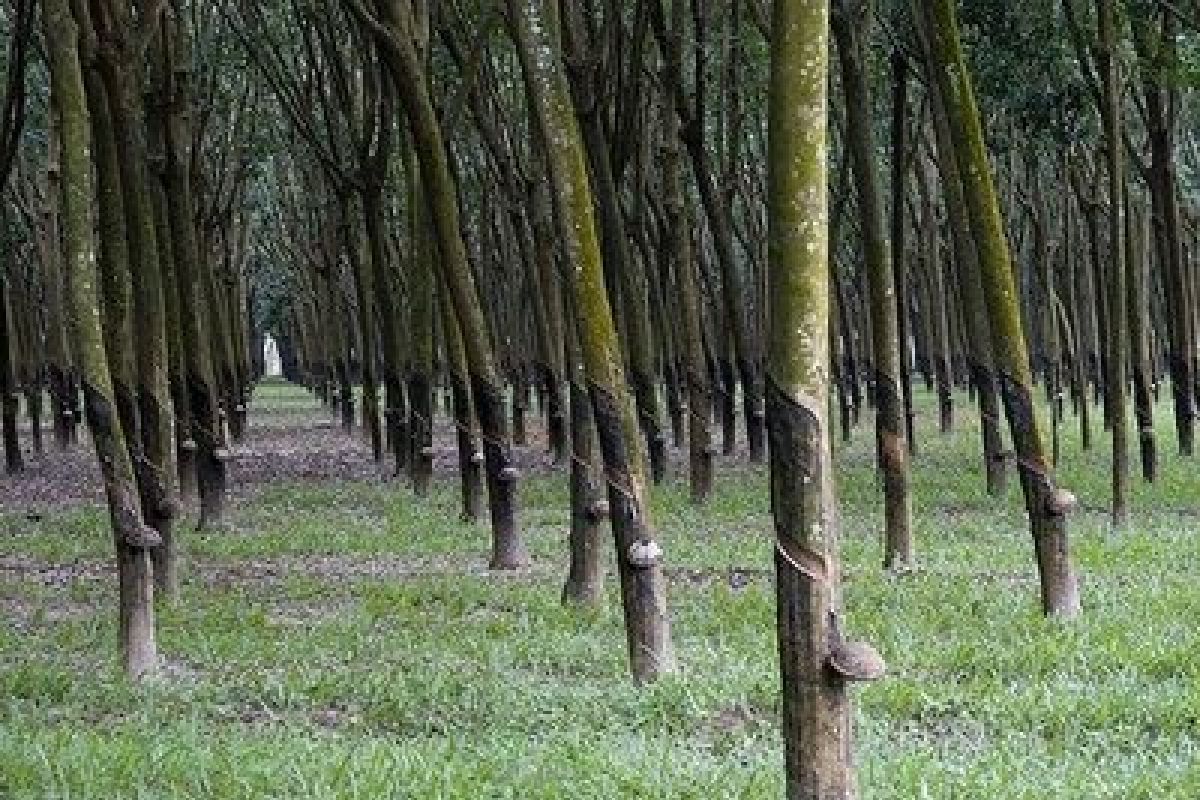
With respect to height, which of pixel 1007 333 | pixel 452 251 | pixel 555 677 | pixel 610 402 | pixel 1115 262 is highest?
pixel 452 251

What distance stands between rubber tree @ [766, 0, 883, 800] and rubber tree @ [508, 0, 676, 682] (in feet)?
10.4

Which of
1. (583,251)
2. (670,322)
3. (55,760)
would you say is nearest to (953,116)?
(583,251)

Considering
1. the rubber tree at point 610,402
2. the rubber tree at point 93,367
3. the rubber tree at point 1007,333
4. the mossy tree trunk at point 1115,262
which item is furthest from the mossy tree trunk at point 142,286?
the mossy tree trunk at point 1115,262

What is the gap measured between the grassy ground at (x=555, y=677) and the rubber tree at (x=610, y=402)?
11.2 inches

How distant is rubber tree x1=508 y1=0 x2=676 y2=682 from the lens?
802cm

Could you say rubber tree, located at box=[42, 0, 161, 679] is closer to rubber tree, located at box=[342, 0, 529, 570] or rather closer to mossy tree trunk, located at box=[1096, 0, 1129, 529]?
rubber tree, located at box=[342, 0, 529, 570]

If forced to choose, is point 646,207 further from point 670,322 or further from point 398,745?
point 398,745

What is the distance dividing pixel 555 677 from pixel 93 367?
2500mm

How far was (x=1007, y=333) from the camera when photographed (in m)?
9.64

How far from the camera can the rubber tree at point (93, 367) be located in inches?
338

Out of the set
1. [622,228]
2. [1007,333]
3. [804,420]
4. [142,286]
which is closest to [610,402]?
[1007,333]

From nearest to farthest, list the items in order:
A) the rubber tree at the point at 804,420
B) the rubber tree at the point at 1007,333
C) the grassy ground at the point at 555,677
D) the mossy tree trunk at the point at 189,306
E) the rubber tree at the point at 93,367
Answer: the rubber tree at the point at 804,420 → the grassy ground at the point at 555,677 → the rubber tree at the point at 93,367 → the rubber tree at the point at 1007,333 → the mossy tree trunk at the point at 189,306

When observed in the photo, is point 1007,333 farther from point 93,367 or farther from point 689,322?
point 689,322

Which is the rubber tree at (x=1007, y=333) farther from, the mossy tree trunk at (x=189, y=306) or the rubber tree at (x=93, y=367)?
the mossy tree trunk at (x=189, y=306)
